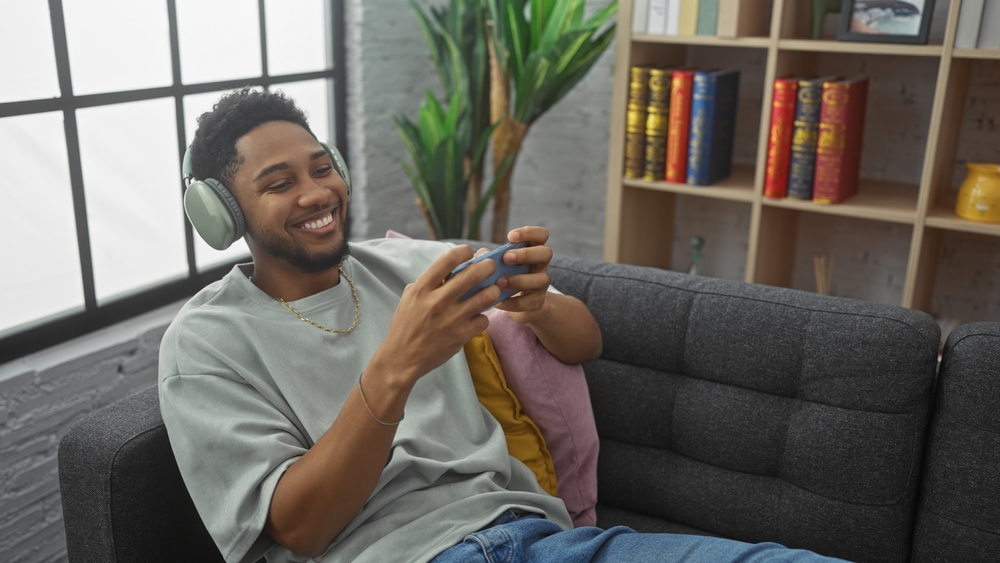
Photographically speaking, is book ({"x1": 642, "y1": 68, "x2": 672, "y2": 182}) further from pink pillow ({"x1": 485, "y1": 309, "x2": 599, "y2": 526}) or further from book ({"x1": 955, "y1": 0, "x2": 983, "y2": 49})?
pink pillow ({"x1": 485, "y1": 309, "x2": 599, "y2": 526})

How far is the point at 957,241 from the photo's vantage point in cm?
248

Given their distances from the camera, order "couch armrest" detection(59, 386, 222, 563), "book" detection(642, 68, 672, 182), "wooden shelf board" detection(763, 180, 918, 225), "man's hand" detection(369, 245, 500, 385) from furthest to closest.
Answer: "book" detection(642, 68, 672, 182), "wooden shelf board" detection(763, 180, 918, 225), "couch armrest" detection(59, 386, 222, 563), "man's hand" detection(369, 245, 500, 385)

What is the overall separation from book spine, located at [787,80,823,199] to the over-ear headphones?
1.60m

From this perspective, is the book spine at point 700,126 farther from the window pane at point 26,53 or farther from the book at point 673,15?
the window pane at point 26,53

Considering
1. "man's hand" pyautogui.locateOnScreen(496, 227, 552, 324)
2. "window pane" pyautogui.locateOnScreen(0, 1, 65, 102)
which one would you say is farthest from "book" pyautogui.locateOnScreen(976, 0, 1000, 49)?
"window pane" pyautogui.locateOnScreen(0, 1, 65, 102)

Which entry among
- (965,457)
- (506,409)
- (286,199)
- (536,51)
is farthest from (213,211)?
(536,51)

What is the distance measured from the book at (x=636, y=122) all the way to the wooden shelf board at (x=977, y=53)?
2.68ft

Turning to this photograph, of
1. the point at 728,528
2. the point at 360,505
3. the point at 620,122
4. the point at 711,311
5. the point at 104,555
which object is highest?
the point at 620,122

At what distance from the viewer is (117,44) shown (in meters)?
2.15

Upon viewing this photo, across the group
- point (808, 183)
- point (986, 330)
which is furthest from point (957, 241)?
point (986, 330)

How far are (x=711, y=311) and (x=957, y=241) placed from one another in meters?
1.36

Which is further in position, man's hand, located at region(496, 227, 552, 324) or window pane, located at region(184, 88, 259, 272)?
window pane, located at region(184, 88, 259, 272)

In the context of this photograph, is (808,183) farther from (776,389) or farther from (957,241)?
(776,389)

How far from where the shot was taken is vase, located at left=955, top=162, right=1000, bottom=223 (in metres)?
2.07
